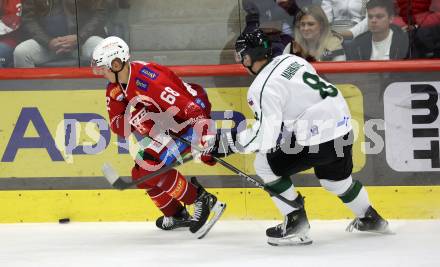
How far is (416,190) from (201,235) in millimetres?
1267

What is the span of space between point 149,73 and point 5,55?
1.12 meters

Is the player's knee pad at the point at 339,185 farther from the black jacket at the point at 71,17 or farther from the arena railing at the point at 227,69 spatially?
the black jacket at the point at 71,17

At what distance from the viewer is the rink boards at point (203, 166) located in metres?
5.32

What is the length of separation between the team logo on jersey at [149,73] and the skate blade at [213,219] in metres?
0.79

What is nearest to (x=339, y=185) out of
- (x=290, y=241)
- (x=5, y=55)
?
(x=290, y=241)

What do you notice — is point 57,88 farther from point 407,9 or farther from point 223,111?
point 407,9

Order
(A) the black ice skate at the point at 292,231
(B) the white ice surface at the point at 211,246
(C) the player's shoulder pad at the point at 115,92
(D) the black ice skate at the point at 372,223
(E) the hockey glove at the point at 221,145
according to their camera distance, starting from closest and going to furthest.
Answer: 1. (B) the white ice surface at the point at 211,246
2. (E) the hockey glove at the point at 221,145
3. (A) the black ice skate at the point at 292,231
4. (D) the black ice skate at the point at 372,223
5. (C) the player's shoulder pad at the point at 115,92

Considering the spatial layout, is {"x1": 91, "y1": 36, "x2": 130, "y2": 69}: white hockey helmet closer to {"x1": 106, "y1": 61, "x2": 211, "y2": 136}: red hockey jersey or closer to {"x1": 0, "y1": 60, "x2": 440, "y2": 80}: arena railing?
{"x1": 106, "y1": 61, "x2": 211, "y2": 136}: red hockey jersey

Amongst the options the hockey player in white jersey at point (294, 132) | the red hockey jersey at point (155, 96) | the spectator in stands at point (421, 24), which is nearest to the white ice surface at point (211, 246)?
the hockey player in white jersey at point (294, 132)

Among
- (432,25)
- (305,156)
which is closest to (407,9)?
(432,25)

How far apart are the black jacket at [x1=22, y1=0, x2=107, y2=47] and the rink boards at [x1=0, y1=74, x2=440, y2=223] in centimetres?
30

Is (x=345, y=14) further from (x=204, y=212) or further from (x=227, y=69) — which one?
(x=204, y=212)

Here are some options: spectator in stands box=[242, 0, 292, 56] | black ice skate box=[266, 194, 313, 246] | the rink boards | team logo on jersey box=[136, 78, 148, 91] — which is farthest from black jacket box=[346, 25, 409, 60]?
team logo on jersey box=[136, 78, 148, 91]

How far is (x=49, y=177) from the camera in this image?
18.3ft
